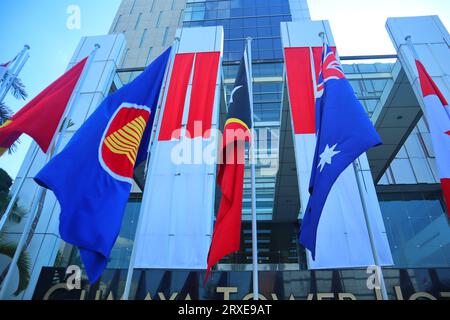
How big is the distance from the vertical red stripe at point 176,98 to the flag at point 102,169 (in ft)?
9.02

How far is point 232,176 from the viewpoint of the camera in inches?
232

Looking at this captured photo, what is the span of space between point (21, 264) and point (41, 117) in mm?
3776

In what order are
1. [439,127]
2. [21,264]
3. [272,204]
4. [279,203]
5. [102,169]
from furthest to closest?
[272,204] < [279,203] < [21,264] < [439,127] < [102,169]

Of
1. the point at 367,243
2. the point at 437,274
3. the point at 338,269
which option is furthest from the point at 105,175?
the point at 437,274

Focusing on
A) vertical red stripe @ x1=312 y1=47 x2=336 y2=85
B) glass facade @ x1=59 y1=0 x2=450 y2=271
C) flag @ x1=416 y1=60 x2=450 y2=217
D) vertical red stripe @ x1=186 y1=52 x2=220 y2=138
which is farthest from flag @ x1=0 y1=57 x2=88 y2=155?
flag @ x1=416 y1=60 x2=450 y2=217

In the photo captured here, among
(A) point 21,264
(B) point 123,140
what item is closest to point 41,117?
(B) point 123,140

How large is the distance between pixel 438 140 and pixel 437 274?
3.01 meters

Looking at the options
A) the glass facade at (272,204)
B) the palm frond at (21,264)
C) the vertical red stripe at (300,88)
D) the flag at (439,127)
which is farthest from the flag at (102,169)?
the flag at (439,127)

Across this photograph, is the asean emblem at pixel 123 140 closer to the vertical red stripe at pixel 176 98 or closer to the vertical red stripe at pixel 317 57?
the vertical red stripe at pixel 176 98

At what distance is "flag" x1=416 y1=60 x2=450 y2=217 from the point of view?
6.23m

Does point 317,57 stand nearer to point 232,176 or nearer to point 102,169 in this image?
point 232,176

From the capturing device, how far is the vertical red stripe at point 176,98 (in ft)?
31.0

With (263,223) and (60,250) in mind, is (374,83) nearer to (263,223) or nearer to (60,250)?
(263,223)

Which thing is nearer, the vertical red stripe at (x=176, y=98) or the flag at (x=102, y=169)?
the flag at (x=102, y=169)
